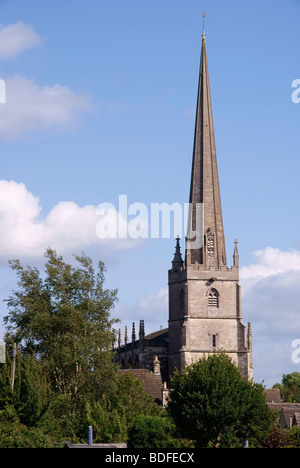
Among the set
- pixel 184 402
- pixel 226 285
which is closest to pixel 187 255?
pixel 226 285

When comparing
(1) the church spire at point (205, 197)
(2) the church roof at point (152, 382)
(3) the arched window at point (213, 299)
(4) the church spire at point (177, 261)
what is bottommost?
(2) the church roof at point (152, 382)

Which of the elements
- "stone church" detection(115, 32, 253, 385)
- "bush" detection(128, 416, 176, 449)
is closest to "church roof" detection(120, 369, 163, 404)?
"stone church" detection(115, 32, 253, 385)

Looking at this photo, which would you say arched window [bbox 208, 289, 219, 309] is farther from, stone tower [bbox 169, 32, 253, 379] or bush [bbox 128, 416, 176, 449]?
bush [bbox 128, 416, 176, 449]

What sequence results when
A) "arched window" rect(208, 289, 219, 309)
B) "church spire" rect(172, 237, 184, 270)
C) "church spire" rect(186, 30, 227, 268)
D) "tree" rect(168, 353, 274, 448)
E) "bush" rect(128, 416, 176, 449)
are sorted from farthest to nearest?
1. "church spire" rect(172, 237, 184, 270)
2. "church spire" rect(186, 30, 227, 268)
3. "arched window" rect(208, 289, 219, 309)
4. "tree" rect(168, 353, 274, 448)
5. "bush" rect(128, 416, 176, 449)

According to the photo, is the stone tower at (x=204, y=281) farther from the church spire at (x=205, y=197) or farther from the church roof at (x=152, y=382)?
the church roof at (x=152, y=382)

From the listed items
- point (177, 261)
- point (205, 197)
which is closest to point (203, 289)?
point (177, 261)

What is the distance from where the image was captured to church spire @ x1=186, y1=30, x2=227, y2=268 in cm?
11194

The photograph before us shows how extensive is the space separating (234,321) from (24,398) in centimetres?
5229

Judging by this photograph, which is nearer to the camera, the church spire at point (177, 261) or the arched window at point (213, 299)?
the arched window at point (213, 299)

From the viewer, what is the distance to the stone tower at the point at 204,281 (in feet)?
355

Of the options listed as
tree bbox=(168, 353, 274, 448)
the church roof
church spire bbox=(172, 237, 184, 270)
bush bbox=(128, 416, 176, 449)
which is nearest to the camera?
bush bbox=(128, 416, 176, 449)

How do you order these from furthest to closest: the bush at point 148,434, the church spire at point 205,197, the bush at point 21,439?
the church spire at point 205,197
the bush at point 148,434
the bush at point 21,439

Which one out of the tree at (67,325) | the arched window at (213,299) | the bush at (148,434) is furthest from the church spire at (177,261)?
the bush at (148,434)
